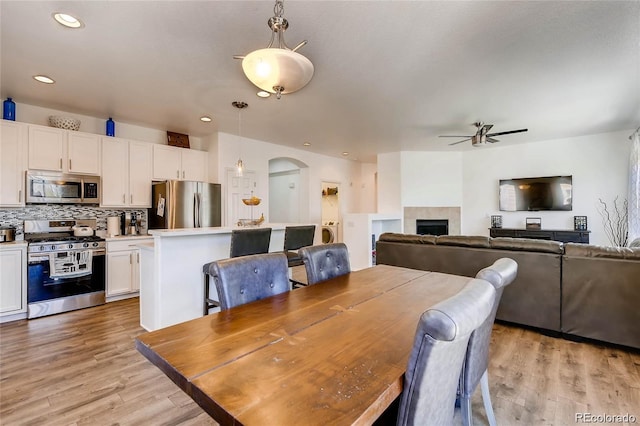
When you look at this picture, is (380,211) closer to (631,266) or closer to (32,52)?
(631,266)

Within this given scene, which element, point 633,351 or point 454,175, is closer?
point 633,351

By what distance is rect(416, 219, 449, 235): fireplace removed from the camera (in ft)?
22.0

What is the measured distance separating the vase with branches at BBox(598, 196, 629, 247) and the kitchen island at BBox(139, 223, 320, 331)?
21.1 feet

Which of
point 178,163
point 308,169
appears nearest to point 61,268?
point 178,163

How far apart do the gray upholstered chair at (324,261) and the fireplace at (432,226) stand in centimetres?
491

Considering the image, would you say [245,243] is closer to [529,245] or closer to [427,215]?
[529,245]

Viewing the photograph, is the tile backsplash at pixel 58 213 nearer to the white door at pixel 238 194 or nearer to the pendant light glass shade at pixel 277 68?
the white door at pixel 238 194

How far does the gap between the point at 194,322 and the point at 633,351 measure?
11.6 ft

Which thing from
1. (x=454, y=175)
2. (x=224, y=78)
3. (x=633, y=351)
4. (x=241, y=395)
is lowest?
(x=633, y=351)

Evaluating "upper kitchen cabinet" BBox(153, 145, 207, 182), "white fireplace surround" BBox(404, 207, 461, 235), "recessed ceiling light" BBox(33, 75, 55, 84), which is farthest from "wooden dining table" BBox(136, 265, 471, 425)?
"white fireplace surround" BBox(404, 207, 461, 235)

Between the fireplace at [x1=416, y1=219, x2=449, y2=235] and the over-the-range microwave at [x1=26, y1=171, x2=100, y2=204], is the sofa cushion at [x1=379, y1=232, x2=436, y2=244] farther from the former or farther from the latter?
the over-the-range microwave at [x1=26, y1=171, x2=100, y2=204]

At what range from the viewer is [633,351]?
251 centimetres

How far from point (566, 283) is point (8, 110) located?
630 centimetres

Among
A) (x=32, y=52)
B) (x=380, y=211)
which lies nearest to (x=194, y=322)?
(x=32, y=52)
